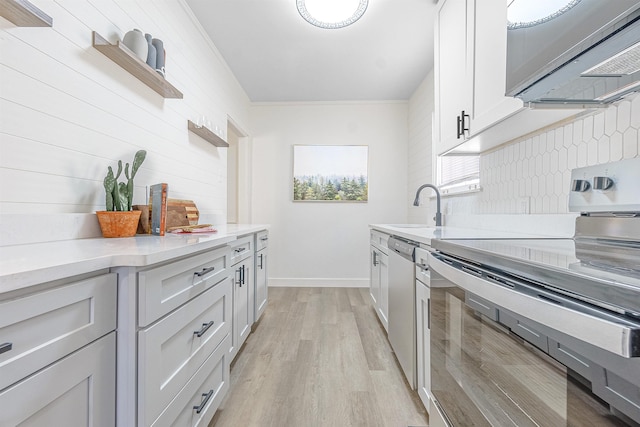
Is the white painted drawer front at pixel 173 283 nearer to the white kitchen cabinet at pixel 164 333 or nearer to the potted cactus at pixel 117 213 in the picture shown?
the white kitchen cabinet at pixel 164 333

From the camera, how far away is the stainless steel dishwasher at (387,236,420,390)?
67.1 inches

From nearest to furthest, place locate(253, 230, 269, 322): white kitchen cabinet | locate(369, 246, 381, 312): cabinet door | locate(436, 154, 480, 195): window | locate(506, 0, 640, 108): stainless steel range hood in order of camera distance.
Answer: locate(506, 0, 640, 108): stainless steel range hood
locate(436, 154, 480, 195): window
locate(253, 230, 269, 322): white kitchen cabinet
locate(369, 246, 381, 312): cabinet door

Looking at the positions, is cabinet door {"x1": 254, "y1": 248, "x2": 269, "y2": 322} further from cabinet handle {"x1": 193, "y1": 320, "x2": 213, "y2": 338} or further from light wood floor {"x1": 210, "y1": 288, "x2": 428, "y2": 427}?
cabinet handle {"x1": 193, "y1": 320, "x2": 213, "y2": 338}

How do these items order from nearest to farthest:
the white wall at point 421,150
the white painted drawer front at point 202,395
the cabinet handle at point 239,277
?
1. the white painted drawer front at point 202,395
2. the cabinet handle at point 239,277
3. the white wall at point 421,150

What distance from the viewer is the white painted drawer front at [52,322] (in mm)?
545

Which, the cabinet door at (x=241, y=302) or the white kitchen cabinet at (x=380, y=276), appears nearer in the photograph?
the cabinet door at (x=241, y=302)

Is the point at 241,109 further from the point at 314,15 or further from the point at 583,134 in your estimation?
the point at 583,134

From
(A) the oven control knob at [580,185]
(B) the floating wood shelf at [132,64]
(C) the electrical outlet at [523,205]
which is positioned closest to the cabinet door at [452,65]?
(C) the electrical outlet at [523,205]

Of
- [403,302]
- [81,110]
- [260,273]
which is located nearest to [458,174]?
[403,302]

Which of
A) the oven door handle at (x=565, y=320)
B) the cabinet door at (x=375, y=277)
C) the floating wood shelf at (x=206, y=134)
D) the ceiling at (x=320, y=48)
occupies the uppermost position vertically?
the ceiling at (x=320, y=48)

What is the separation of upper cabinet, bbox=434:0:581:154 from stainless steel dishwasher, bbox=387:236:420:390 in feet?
2.42

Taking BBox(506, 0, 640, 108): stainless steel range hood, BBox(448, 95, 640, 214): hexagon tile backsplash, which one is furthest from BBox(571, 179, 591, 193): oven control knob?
BBox(506, 0, 640, 108): stainless steel range hood

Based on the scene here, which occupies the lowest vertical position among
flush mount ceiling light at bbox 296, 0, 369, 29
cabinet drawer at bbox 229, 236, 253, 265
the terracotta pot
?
cabinet drawer at bbox 229, 236, 253, 265

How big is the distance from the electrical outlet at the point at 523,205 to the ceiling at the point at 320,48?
1660 mm
